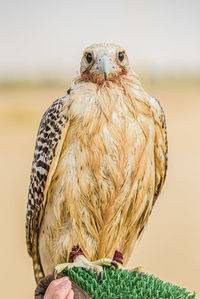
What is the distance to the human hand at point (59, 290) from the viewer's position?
125 cm

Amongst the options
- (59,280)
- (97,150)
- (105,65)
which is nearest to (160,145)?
(97,150)

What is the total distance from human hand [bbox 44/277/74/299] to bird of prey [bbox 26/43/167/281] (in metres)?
0.12

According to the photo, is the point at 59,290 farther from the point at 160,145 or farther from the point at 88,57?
the point at 88,57

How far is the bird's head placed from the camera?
1.45 metres

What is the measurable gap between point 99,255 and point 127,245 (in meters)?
0.20

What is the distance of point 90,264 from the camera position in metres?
1.47

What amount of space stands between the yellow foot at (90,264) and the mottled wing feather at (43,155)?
26 centimetres

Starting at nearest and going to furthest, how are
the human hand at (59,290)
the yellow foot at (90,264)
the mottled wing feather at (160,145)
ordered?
the human hand at (59,290)
the yellow foot at (90,264)
the mottled wing feather at (160,145)

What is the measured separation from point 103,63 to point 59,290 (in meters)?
0.79

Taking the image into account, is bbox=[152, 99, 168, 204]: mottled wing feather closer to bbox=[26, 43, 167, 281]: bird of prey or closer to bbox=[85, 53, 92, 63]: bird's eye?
bbox=[26, 43, 167, 281]: bird of prey

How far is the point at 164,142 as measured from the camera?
166 cm

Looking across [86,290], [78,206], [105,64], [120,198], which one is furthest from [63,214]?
[105,64]

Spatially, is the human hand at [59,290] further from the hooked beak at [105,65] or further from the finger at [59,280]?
the hooked beak at [105,65]

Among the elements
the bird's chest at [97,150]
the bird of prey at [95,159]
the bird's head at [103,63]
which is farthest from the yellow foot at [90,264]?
the bird's head at [103,63]
